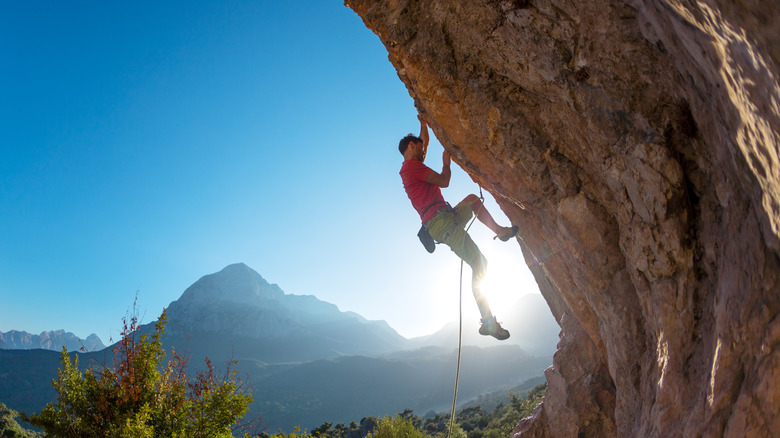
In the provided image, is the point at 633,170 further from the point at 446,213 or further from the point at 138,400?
the point at 138,400

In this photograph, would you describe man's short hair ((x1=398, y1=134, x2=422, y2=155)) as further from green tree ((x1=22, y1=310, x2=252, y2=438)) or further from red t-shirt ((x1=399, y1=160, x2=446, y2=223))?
green tree ((x1=22, y1=310, x2=252, y2=438))

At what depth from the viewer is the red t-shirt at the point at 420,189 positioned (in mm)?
5852

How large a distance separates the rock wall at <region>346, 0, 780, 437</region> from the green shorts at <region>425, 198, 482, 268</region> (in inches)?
A: 27.9

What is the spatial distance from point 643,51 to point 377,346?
18530 centimetres

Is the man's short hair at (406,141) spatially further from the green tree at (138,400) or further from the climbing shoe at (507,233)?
the green tree at (138,400)

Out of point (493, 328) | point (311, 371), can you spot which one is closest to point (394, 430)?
point (493, 328)

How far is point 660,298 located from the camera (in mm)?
3150

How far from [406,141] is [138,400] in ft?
24.0

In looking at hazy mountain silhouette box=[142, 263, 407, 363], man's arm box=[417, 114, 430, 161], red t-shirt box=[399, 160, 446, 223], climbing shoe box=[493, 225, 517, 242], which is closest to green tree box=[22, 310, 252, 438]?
red t-shirt box=[399, 160, 446, 223]

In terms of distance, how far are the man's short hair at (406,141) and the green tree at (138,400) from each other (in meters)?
5.92

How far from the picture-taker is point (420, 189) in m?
5.98

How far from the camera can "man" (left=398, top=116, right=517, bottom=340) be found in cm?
577

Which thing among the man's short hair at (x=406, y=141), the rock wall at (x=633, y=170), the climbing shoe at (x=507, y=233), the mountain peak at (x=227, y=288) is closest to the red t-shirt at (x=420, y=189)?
the man's short hair at (x=406, y=141)

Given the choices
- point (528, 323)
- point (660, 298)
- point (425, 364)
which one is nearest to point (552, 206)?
point (660, 298)
